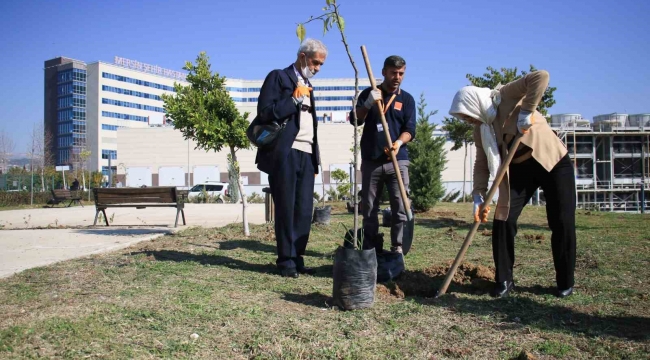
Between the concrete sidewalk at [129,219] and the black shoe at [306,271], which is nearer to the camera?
the black shoe at [306,271]

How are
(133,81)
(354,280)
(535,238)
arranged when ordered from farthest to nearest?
(133,81) → (535,238) → (354,280)

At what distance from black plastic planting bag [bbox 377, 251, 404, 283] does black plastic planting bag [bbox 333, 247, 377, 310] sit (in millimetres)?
853

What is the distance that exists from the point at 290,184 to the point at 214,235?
342cm

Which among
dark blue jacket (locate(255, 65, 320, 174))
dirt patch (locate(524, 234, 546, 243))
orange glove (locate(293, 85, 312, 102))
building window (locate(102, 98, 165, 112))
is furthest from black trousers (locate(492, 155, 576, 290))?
building window (locate(102, 98, 165, 112))

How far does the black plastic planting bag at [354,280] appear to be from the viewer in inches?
134

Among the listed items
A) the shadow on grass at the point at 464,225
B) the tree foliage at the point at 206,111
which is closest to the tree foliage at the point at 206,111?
the tree foliage at the point at 206,111

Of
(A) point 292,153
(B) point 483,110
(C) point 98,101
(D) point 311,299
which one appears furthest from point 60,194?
(C) point 98,101

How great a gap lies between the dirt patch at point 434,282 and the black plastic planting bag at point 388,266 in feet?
0.21

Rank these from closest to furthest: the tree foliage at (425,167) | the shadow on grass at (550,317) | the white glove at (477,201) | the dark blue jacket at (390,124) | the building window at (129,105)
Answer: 1. the shadow on grass at (550,317)
2. the white glove at (477,201)
3. the dark blue jacket at (390,124)
4. the tree foliage at (425,167)
5. the building window at (129,105)

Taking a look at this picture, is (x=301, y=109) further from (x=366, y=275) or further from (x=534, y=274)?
(x=534, y=274)

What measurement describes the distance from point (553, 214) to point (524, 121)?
32.3 inches

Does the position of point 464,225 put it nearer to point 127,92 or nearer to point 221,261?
point 221,261

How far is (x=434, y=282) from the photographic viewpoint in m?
4.21

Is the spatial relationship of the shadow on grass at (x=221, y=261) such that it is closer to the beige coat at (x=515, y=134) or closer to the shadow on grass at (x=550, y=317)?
the shadow on grass at (x=550, y=317)
